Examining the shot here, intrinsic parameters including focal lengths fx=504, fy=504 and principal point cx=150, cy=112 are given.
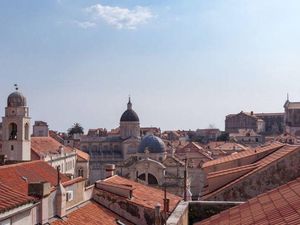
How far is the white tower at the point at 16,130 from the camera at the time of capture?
1987 inches

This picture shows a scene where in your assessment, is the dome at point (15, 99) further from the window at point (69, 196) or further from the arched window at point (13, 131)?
the window at point (69, 196)

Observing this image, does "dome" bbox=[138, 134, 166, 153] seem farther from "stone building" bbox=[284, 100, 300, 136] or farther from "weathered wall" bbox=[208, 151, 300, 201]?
"stone building" bbox=[284, 100, 300, 136]

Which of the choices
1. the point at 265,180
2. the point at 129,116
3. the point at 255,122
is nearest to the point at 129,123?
the point at 129,116

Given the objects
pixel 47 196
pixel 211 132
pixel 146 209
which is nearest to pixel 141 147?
pixel 146 209

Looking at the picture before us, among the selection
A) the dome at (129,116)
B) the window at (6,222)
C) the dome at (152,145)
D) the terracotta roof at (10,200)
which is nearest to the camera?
the window at (6,222)

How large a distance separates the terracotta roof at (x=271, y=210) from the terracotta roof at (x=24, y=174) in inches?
448

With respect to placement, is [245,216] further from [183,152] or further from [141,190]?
[183,152]

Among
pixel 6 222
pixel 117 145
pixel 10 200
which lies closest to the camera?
pixel 6 222

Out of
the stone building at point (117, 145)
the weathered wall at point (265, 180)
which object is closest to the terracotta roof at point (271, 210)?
the weathered wall at point (265, 180)

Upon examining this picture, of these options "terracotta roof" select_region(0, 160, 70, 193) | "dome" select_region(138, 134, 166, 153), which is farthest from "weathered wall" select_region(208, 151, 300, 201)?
"dome" select_region(138, 134, 166, 153)

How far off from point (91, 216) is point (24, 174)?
553cm

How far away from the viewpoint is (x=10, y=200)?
1224 cm

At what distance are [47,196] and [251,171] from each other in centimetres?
662

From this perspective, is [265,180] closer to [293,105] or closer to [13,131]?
[13,131]
